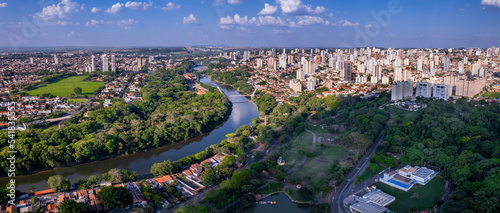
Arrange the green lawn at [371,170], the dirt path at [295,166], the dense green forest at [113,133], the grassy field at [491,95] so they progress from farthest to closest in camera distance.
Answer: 1. the grassy field at [491,95]
2. the dense green forest at [113,133]
3. the dirt path at [295,166]
4. the green lawn at [371,170]

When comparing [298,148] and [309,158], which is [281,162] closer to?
[309,158]

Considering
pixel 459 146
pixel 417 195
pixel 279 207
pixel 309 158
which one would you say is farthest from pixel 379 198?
pixel 459 146

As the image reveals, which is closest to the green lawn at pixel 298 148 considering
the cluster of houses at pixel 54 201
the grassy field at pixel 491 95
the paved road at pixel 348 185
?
the paved road at pixel 348 185

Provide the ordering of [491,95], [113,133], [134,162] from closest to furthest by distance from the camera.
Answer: [134,162], [113,133], [491,95]

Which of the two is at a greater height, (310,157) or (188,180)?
(310,157)

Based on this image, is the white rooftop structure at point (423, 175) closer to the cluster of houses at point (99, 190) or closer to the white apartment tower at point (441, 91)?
the cluster of houses at point (99, 190)
